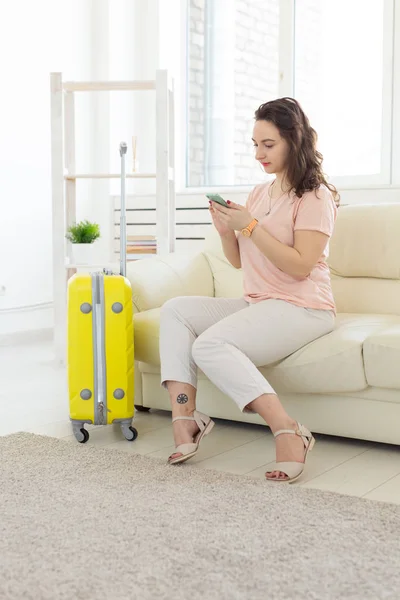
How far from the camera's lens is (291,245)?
2246 millimetres

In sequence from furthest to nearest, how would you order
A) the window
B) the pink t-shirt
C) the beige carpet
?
the window, the pink t-shirt, the beige carpet

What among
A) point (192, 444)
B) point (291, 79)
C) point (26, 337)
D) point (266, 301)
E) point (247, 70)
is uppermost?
point (247, 70)

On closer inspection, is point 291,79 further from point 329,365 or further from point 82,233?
point 329,365

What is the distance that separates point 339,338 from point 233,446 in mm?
462

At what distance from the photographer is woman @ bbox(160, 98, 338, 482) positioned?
2119 millimetres

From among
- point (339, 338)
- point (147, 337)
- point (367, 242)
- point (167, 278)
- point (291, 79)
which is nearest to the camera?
point (339, 338)

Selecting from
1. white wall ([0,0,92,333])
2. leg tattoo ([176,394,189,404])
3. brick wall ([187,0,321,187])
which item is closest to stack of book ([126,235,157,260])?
white wall ([0,0,92,333])

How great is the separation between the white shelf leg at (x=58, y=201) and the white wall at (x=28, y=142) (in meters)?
0.71

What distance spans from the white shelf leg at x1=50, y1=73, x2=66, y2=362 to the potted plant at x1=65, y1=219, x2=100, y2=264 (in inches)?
2.0

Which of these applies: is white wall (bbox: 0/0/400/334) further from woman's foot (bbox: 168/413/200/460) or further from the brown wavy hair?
woman's foot (bbox: 168/413/200/460)

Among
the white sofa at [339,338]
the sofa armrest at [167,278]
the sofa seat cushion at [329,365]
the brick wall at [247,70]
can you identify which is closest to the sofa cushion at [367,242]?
the white sofa at [339,338]

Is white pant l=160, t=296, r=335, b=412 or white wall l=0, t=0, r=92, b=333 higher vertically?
white wall l=0, t=0, r=92, b=333

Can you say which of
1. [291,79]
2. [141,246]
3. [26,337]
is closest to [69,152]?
[141,246]

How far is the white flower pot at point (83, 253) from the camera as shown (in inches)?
147
